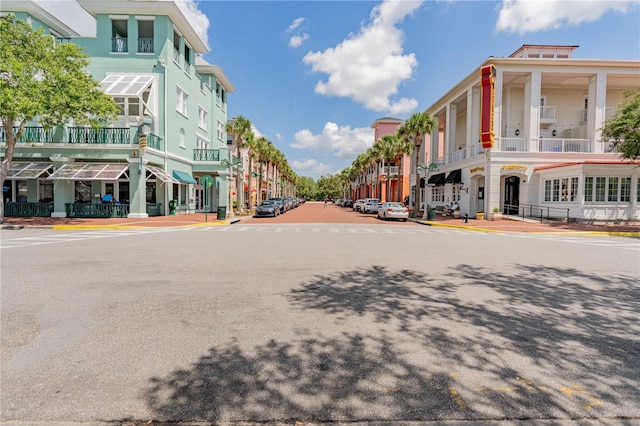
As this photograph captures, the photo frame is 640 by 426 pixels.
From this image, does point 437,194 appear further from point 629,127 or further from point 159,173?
point 159,173

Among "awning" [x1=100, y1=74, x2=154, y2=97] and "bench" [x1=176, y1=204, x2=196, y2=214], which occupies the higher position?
"awning" [x1=100, y1=74, x2=154, y2=97]

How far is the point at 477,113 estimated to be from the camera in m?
31.3

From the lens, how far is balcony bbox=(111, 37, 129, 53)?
26453mm

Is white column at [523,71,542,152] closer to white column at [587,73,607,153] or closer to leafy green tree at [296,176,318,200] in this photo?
white column at [587,73,607,153]

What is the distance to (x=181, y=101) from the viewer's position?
29.5m

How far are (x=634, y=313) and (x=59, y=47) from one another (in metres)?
25.6

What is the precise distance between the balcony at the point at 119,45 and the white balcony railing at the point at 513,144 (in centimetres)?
2981

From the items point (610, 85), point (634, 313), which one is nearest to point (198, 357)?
point (634, 313)

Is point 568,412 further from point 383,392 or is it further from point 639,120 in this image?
point 639,120

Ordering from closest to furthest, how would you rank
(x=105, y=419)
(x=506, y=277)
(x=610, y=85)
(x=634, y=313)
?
1. (x=105, y=419)
2. (x=634, y=313)
3. (x=506, y=277)
4. (x=610, y=85)

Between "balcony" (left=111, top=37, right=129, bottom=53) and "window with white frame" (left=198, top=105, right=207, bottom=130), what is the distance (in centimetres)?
824

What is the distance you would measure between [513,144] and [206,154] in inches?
1050

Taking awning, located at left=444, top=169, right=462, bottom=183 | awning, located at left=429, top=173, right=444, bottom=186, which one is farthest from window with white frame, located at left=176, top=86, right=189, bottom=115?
awning, located at left=444, top=169, right=462, bottom=183

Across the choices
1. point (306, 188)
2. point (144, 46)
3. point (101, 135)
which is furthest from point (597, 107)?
point (306, 188)
